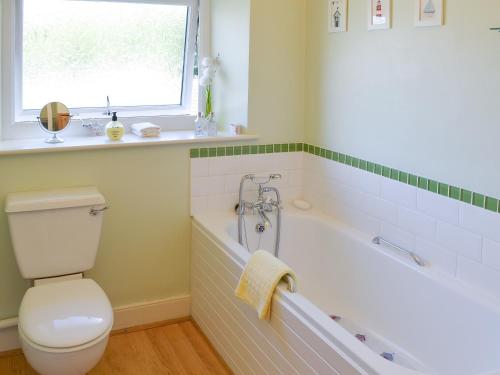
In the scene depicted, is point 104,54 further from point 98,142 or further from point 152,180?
point 152,180

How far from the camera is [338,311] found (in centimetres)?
330

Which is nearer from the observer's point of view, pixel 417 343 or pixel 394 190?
pixel 417 343

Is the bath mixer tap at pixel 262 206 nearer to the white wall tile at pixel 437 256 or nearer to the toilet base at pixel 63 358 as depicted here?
the white wall tile at pixel 437 256

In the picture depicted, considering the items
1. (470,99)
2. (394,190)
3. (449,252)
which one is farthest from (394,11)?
(449,252)

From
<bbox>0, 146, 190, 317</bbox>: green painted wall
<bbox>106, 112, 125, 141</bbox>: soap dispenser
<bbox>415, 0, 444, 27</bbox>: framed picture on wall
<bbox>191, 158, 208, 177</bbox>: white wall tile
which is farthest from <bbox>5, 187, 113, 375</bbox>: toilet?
<bbox>415, 0, 444, 27</bbox>: framed picture on wall

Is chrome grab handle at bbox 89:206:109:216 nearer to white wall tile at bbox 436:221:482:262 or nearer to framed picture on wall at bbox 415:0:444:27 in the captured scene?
white wall tile at bbox 436:221:482:262

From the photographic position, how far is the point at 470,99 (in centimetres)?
254

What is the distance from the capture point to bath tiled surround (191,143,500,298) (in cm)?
257

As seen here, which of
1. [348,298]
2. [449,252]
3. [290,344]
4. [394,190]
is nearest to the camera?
[290,344]

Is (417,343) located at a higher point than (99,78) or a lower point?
lower

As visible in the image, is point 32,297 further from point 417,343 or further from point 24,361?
point 417,343

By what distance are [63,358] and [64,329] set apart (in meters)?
0.12

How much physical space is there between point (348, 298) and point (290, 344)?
37.1 inches

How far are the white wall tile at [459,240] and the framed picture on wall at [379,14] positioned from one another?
97 centimetres
